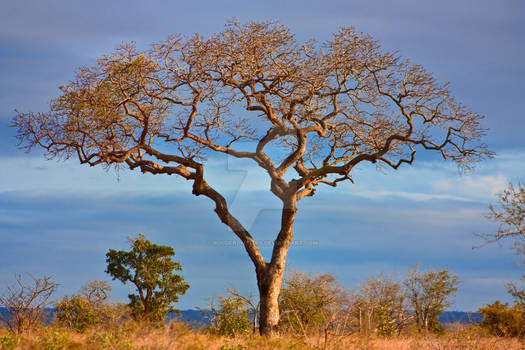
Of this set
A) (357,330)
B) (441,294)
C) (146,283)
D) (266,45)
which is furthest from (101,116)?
(441,294)

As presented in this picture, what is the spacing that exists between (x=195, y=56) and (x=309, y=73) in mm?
3524

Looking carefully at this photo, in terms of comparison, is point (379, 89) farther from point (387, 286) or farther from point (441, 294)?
point (441, 294)

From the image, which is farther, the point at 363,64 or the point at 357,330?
the point at 363,64

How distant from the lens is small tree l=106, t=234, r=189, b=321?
90.7ft

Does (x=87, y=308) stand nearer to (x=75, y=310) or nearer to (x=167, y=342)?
(x=75, y=310)

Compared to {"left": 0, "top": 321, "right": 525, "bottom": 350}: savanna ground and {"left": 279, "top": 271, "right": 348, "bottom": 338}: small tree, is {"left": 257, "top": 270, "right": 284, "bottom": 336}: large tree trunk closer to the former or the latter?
{"left": 0, "top": 321, "right": 525, "bottom": 350}: savanna ground

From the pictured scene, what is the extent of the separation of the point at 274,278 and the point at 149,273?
14596 mm

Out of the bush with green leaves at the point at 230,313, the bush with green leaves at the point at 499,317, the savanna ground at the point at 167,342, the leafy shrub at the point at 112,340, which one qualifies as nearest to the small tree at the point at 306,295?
the bush with green leaves at the point at 230,313

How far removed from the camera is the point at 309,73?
15.4 metres

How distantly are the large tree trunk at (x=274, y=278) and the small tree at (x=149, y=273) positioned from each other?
45.0 ft

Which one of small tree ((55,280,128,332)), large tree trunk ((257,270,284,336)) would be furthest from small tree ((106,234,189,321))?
large tree trunk ((257,270,284,336))

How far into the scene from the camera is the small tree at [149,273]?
27.7 meters

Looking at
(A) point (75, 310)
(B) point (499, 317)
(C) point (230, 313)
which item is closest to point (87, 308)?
(A) point (75, 310)

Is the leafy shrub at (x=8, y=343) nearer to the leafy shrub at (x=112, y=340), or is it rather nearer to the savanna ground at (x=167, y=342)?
the savanna ground at (x=167, y=342)
